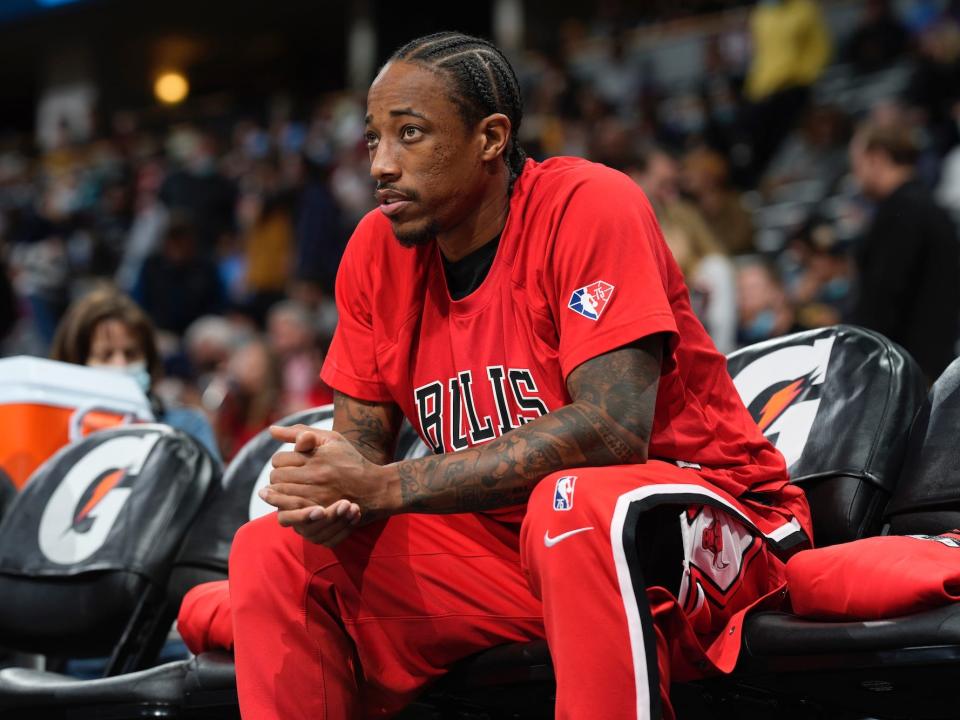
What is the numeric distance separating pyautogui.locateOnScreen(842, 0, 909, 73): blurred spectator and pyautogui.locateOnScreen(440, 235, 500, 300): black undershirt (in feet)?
22.7

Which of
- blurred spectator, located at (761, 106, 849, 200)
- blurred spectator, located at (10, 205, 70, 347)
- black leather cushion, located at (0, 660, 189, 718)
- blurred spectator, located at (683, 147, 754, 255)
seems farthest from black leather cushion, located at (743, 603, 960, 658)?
blurred spectator, located at (10, 205, 70, 347)

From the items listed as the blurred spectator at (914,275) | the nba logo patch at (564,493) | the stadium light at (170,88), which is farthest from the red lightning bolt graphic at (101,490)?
the stadium light at (170,88)

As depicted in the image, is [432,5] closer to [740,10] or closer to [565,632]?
[740,10]

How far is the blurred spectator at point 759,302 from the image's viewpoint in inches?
198

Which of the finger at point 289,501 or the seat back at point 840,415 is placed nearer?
the finger at point 289,501

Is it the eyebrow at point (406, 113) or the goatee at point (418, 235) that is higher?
the eyebrow at point (406, 113)

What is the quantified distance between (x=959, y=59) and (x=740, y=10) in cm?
432

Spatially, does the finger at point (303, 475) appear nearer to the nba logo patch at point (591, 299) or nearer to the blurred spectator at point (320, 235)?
the nba logo patch at point (591, 299)

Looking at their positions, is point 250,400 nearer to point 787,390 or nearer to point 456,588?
point 787,390

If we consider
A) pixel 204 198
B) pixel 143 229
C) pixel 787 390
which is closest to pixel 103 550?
pixel 787 390

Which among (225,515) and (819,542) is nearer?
(819,542)

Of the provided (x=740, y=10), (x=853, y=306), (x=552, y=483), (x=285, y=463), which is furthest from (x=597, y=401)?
(x=740, y=10)

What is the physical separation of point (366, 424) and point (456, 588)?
430 millimetres

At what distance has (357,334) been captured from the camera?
2.41 meters
